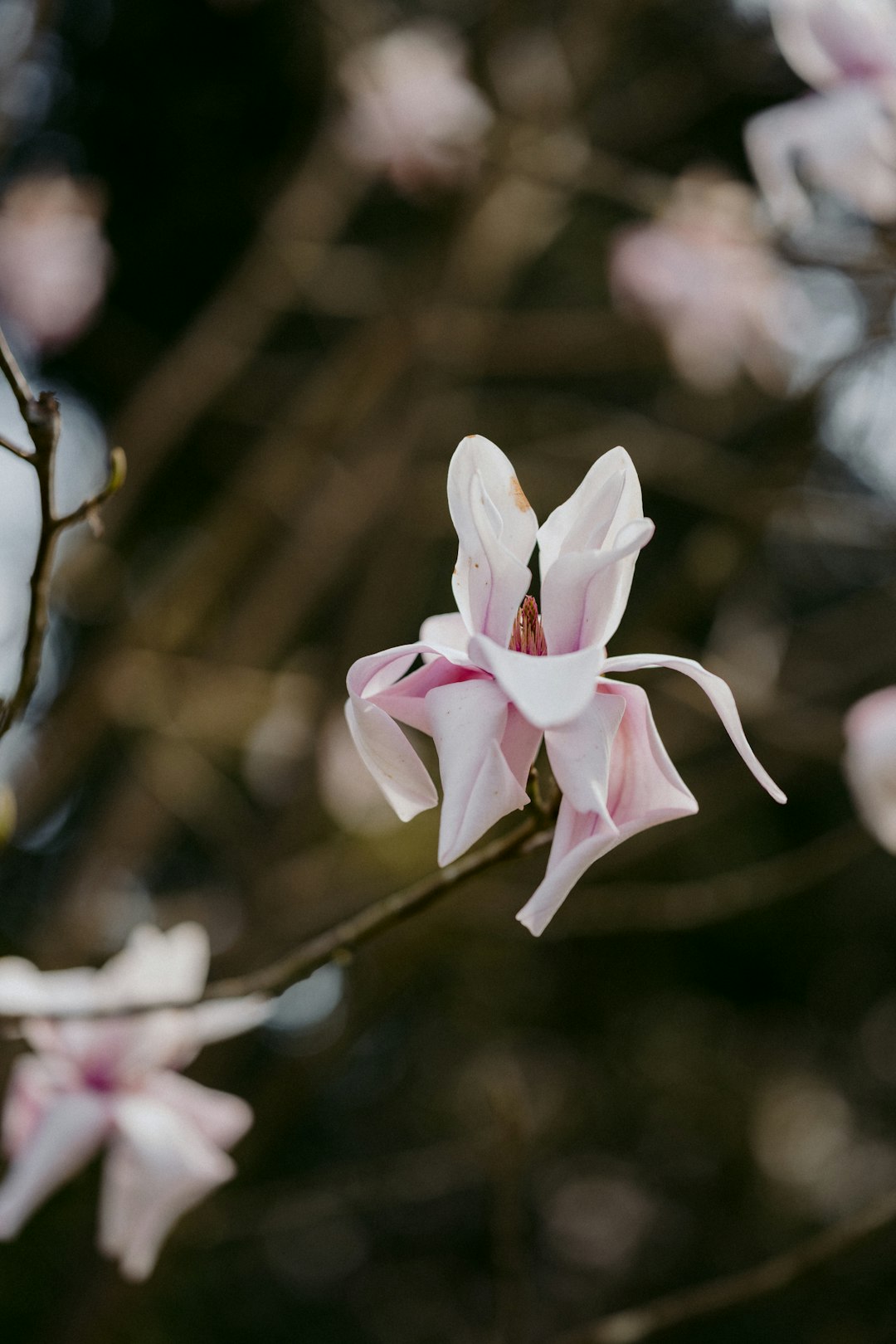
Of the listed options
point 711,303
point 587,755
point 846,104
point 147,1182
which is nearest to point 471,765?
point 587,755

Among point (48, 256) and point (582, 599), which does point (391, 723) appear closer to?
point (582, 599)

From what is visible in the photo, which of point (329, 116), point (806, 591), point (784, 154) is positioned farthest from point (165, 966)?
point (806, 591)

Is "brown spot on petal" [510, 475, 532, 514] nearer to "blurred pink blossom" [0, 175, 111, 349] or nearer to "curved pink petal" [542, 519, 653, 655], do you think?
"curved pink petal" [542, 519, 653, 655]

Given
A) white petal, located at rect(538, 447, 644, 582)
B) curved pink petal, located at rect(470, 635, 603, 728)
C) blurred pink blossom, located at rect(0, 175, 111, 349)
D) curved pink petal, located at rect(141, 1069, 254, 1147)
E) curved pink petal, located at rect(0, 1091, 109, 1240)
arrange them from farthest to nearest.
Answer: blurred pink blossom, located at rect(0, 175, 111, 349) < curved pink petal, located at rect(141, 1069, 254, 1147) < curved pink petal, located at rect(0, 1091, 109, 1240) < white petal, located at rect(538, 447, 644, 582) < curved pink petal, located at rect(470, 635, 603, 728)

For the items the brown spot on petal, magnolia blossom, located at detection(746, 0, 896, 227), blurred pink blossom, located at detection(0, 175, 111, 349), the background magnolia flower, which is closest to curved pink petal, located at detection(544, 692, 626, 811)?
the brown spot on petal

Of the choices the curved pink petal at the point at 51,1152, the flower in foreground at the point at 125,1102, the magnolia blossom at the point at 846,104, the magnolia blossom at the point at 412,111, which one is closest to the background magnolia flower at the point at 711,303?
the magnolia blossom at the point at 412,111

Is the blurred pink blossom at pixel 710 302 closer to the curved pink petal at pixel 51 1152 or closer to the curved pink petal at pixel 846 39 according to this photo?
the curved pink petal at pixel 846 39

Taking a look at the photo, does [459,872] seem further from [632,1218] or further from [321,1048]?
[632,1218]
